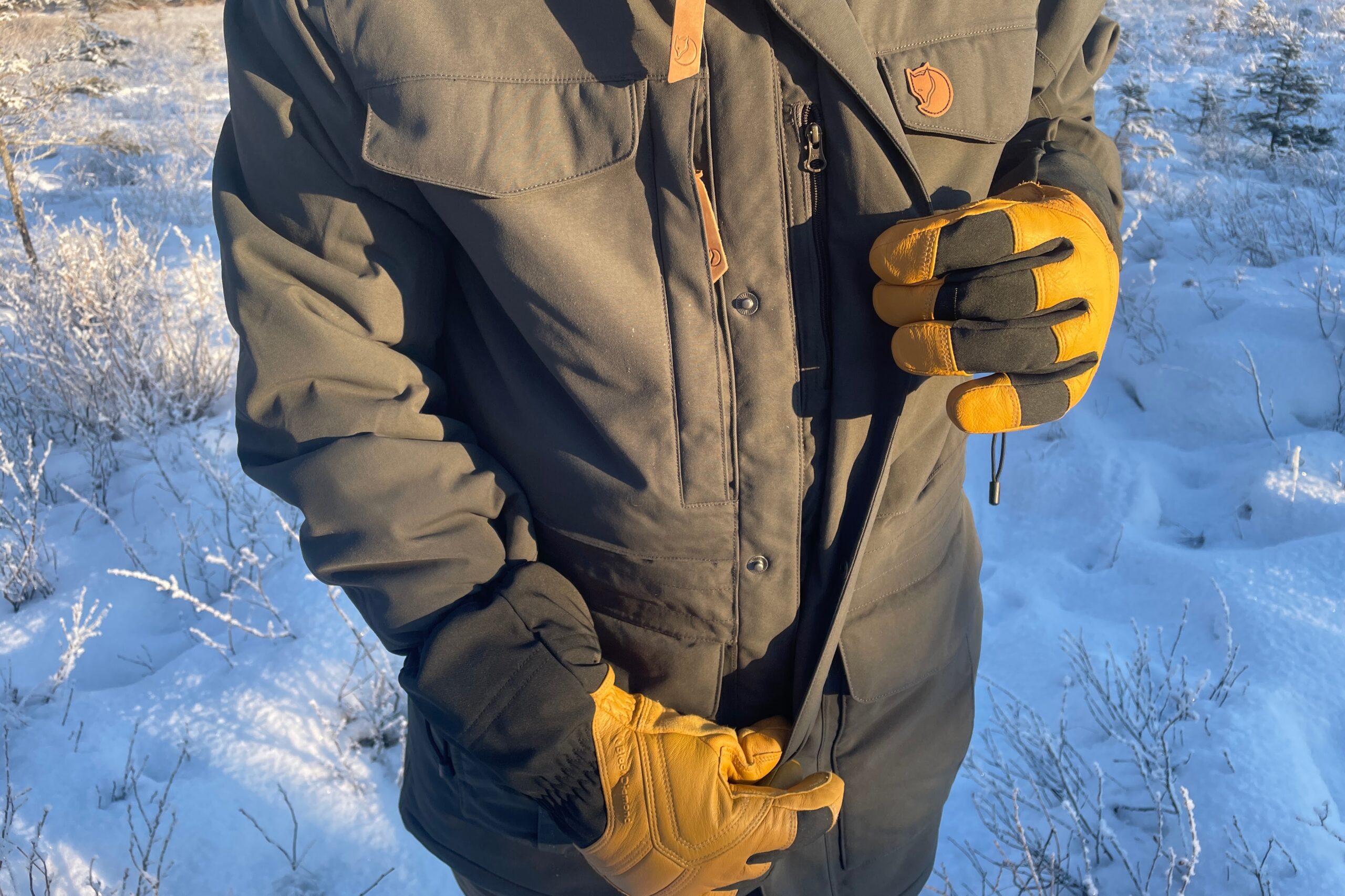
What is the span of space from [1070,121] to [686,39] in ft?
2.49

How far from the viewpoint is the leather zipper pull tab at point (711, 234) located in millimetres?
839

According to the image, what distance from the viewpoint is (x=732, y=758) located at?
1.02 meters

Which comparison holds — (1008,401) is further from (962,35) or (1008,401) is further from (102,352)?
(102,352)

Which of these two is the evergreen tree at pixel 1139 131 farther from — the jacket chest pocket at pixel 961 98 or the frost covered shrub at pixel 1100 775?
the jacket chest pocket at pixel 961 98

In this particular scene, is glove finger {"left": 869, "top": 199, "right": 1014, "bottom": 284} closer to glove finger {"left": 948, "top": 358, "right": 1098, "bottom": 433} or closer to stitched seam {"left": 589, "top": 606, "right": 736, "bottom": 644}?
glove finger {"left": 948, "top": 358, "right": 1098, "bottom": 433}

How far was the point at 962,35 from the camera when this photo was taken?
0.91 metres

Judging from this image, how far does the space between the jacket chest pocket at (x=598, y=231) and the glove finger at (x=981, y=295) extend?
0.19 metres

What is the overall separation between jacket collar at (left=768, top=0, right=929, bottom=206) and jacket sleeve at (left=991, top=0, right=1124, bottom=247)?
36cm

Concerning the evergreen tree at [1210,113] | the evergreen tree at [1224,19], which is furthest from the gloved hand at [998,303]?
the evergreen tree at [1224,19]

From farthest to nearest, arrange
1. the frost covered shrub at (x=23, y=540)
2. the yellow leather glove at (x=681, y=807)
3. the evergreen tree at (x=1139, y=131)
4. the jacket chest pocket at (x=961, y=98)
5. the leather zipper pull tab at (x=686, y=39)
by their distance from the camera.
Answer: the evergreen tree at (x=1139, y=131) < the frost covered shrub at (x=23, y=540) < the yellow leather glove at (x=681, y=807) < the jacket chest pocket at (x=961, y=98) < the leather zipper pull tab at (x=686, y=39)

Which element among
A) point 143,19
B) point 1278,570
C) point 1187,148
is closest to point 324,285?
point 1278,570

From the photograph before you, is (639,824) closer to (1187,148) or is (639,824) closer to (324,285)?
(324,285)

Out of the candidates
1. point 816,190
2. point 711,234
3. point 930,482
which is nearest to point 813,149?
point 816,190

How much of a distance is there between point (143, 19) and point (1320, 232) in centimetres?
2390
